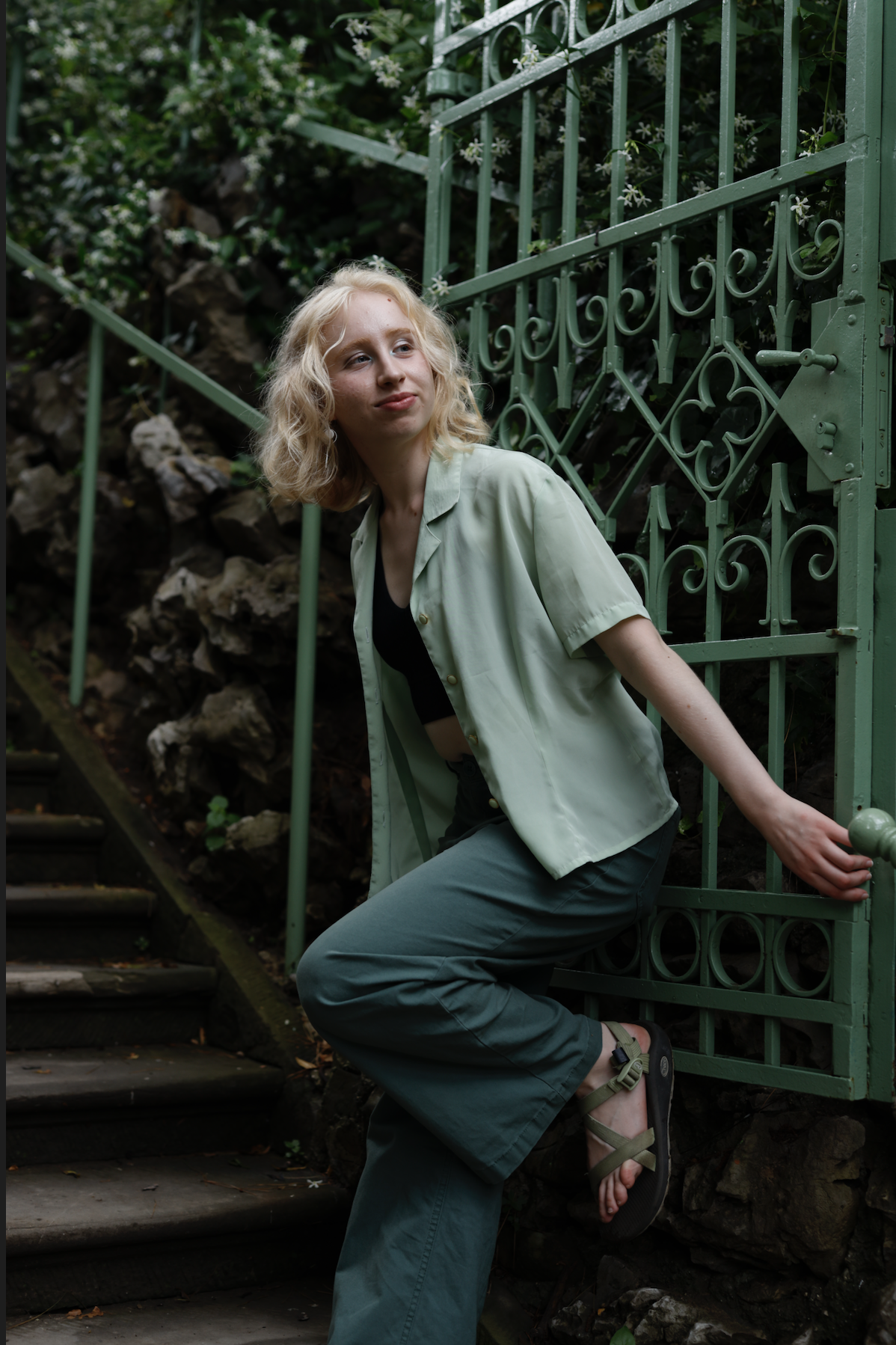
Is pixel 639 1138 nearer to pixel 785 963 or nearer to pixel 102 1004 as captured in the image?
pixel 785 963

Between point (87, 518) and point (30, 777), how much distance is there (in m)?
0.80

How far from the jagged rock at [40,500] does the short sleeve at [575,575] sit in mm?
2678

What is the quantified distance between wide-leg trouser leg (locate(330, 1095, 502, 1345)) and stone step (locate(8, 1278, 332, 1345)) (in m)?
0.34

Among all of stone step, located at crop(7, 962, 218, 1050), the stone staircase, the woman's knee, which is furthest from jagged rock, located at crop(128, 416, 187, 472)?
the woman's knee

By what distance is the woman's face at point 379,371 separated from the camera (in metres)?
1.87

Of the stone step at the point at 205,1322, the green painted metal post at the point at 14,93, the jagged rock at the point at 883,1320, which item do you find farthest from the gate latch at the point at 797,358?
the green painted metal post at the point at 14,93

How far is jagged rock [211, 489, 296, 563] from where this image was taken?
127 inches

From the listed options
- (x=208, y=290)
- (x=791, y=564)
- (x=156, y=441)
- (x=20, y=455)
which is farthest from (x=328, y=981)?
(x=20, y=455)

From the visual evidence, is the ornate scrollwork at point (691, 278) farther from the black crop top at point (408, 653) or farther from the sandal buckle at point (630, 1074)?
the sandal buckle at point (630, 1074)

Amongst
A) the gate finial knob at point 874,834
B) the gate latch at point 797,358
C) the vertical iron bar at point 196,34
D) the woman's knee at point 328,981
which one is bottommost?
the woman's knee at point 328,981

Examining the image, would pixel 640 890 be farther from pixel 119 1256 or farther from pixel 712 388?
pixel 119 1256

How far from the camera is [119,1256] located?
2072 mm

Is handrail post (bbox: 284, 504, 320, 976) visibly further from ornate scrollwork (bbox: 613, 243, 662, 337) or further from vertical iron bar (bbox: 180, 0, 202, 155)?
vertical iron bar (bbox: 180, 0, 202, 155)

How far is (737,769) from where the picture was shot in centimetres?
156
